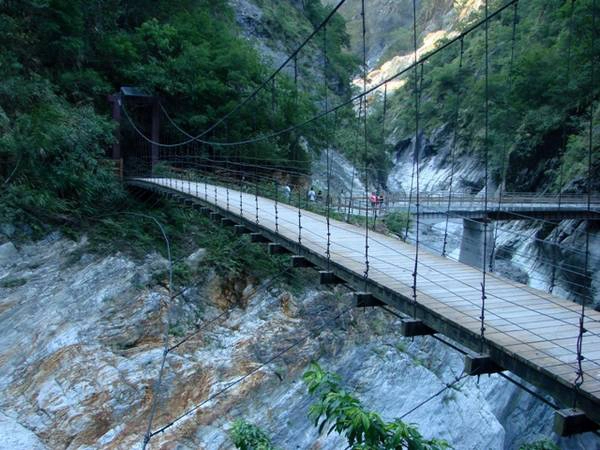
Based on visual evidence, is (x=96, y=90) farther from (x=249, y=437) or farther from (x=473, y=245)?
(x=473, y=245)

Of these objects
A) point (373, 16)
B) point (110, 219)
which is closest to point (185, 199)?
point (110, 219)

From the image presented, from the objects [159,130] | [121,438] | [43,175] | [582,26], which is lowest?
[121,438]

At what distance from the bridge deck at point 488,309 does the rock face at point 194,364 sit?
1.07m

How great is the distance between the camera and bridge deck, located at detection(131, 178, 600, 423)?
2105 mm

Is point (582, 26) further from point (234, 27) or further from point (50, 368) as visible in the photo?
point (50, 368)

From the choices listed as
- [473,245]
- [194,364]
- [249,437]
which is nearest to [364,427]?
[249,437]

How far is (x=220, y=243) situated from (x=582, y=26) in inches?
344

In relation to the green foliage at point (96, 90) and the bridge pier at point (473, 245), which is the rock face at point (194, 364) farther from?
the bridge pier at point (473, 245)

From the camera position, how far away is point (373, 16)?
231 feet

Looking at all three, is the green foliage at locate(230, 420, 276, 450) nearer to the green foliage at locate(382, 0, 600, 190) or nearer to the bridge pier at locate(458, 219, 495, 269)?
the bridge pier at locate(458, 219, 495, 269)

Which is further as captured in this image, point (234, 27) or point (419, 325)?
point (234, 27)

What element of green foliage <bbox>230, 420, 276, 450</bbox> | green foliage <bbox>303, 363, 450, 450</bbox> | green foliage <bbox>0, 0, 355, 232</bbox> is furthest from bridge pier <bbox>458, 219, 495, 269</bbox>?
green foliage <bbox>303, 363, 450, 450</bbox>

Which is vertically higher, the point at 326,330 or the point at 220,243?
the point at 220,243

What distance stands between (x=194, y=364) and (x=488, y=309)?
11.2 feet
